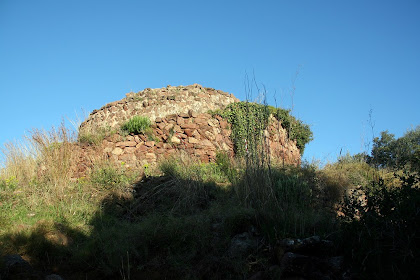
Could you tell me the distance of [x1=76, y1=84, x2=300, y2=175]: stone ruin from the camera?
10.2m

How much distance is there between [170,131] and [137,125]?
1.09 metres

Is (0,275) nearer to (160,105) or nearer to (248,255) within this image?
(248,255)

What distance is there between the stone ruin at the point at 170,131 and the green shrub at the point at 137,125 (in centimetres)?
20

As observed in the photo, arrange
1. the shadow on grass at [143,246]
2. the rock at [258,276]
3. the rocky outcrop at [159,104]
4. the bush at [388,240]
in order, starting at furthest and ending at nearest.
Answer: the rocky outcrop at [159,104] → the shadow on grass at [143,246] → the rock at [258,276] → the bush at [388,240]

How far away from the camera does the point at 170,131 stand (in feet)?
35.6

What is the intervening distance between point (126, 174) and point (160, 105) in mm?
4381

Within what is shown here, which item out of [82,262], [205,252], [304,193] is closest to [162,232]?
[205,252]

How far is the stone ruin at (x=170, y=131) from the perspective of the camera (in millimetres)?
A: 10242

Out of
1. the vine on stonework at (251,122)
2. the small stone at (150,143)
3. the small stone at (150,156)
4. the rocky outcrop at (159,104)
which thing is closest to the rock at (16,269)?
the vine on stonework at (251,122)

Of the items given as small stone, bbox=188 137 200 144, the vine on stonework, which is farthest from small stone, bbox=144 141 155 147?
the vine on stonework

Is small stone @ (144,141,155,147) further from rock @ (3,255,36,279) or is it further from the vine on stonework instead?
rock @ (3,255,36,279)

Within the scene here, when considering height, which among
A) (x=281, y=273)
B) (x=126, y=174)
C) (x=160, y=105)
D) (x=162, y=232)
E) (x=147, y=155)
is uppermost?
(x=160, y=105)

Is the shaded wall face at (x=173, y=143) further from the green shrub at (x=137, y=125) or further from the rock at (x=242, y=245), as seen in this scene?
the rock at (x=242, y=245)

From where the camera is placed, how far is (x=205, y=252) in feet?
14.8
